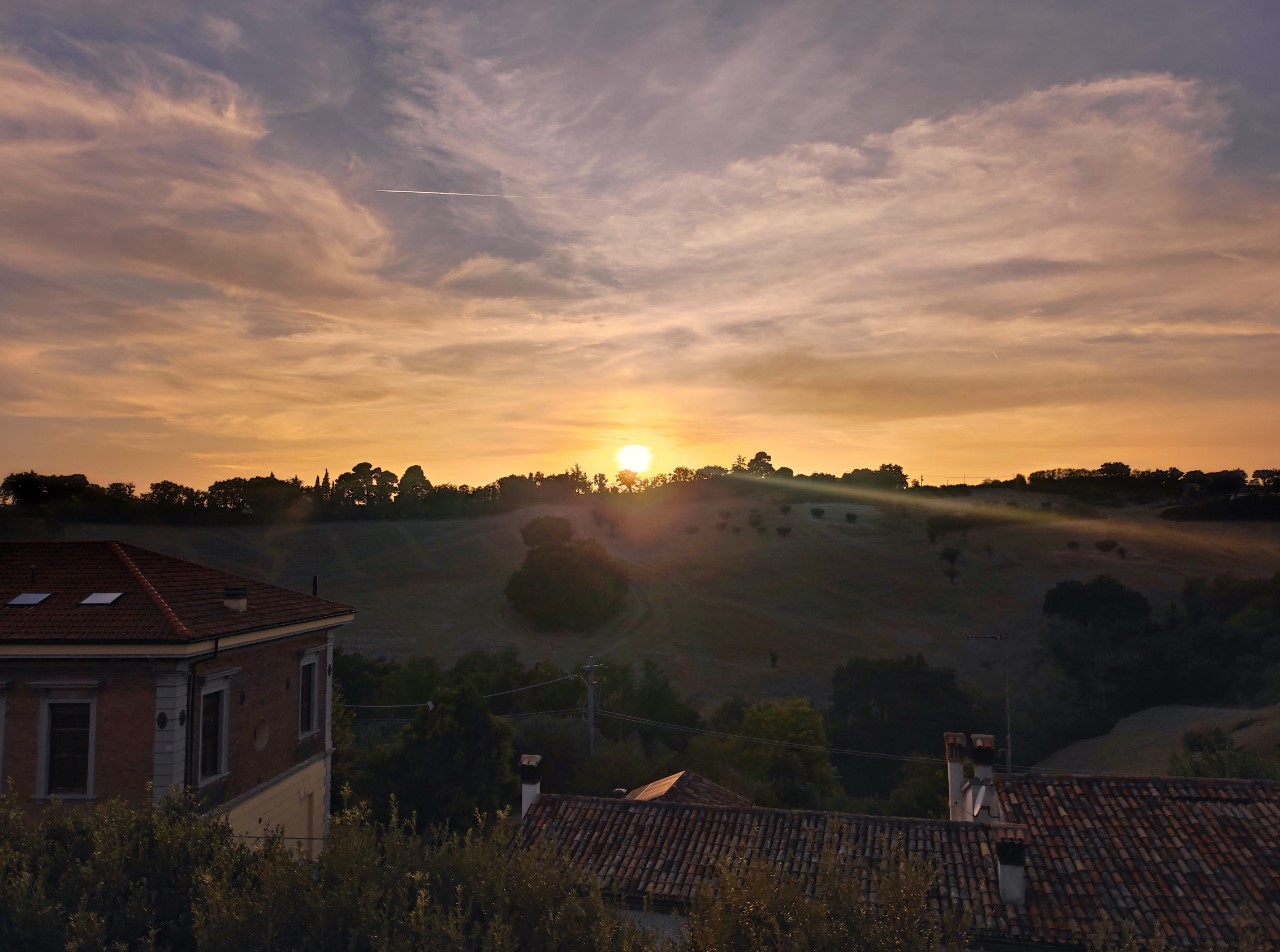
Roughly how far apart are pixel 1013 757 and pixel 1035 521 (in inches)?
2040

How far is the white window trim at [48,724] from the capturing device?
1470 centimetres

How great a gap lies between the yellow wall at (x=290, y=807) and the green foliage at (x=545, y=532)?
57.0 metres

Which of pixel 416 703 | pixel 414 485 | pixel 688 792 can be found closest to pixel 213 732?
pixel 688 792

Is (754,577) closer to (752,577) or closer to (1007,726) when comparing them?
(752,577)

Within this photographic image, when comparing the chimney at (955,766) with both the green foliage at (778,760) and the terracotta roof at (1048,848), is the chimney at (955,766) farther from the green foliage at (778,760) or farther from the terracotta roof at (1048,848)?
the green foliage at (778,760)

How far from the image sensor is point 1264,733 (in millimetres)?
34344

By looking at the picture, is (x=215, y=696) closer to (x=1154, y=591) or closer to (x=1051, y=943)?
(x=1051, y=943)

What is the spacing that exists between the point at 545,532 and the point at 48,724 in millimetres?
64926

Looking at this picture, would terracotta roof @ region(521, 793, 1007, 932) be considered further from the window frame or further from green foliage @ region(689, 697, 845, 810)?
green foliage @ region(689, 697, 845, 810)

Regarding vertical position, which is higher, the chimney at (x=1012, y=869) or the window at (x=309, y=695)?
the window at (x=309, y=695)

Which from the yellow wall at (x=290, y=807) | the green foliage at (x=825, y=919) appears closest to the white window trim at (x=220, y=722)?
the yellow wall at (x=290, y=807)

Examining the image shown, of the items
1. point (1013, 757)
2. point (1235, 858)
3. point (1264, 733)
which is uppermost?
point (1235, 858)

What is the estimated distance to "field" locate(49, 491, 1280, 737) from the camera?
194 ft

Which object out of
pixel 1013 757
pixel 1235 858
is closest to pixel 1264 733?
pixel 1013 757
